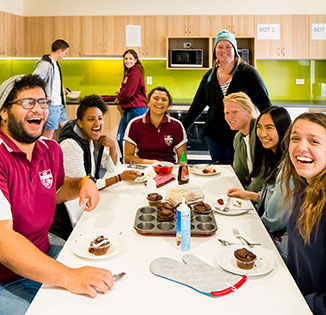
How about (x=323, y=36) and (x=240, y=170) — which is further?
(x=323, y=36)

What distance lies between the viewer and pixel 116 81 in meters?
6.16

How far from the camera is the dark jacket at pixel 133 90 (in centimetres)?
500

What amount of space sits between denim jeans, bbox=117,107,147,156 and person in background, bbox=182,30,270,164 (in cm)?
178

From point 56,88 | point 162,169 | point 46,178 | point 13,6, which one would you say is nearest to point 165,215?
point 46,178

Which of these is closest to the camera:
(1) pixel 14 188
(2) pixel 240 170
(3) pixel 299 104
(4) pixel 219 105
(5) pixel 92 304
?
(5) pixel 92 304

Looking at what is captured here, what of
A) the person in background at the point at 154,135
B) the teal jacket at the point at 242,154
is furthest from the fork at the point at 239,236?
the person in background at the point at 154,135

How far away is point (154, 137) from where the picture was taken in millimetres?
3115

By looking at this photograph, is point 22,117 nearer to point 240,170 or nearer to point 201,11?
point 240,170

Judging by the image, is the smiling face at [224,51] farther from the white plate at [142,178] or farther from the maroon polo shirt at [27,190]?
the maroon polo shirt at [27,190]

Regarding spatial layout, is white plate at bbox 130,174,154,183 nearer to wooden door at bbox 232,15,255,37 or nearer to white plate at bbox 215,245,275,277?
white plate at bbox 215,245,275,277

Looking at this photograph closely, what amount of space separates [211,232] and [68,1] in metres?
5.34

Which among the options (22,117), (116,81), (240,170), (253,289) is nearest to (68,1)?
(116,81)

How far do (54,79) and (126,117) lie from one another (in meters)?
1.05

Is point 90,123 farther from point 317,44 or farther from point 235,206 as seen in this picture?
point 317,44
